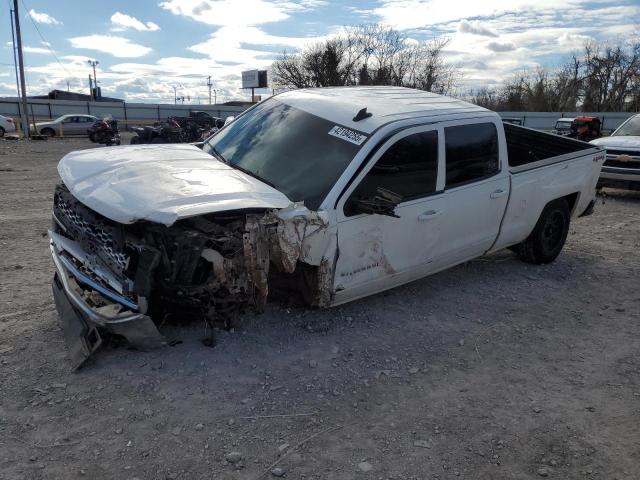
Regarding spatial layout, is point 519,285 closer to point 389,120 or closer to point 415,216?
point 415,216

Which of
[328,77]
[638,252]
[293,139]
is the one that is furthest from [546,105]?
[293,139]

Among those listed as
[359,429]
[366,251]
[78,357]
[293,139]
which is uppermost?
[293,139]

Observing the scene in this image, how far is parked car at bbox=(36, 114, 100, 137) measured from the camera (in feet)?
101

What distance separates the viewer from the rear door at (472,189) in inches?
184

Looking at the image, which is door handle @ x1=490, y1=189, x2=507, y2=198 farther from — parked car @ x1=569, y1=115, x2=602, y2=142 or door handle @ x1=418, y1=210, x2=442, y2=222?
parked car @ x1=569, y1=115, x2=602, y2=142

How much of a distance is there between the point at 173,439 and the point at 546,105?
6415 cm

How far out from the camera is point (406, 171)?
14.2 ft

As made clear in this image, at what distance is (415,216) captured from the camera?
433cm

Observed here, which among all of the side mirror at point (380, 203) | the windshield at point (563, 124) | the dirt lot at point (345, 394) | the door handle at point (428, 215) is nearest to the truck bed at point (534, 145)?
the dirt lot at point (345, 394)

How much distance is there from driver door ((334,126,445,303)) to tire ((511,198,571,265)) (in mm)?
1989

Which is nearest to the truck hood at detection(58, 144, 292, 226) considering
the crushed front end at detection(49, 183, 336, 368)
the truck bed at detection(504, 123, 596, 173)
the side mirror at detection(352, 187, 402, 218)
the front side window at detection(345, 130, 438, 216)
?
the crushed front end at detection(49, 183, 336, 368)

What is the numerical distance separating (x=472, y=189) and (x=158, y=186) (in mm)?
2850


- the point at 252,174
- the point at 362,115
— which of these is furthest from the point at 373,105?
the point at 252,174

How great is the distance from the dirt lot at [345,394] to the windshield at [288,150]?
44.4 inches
